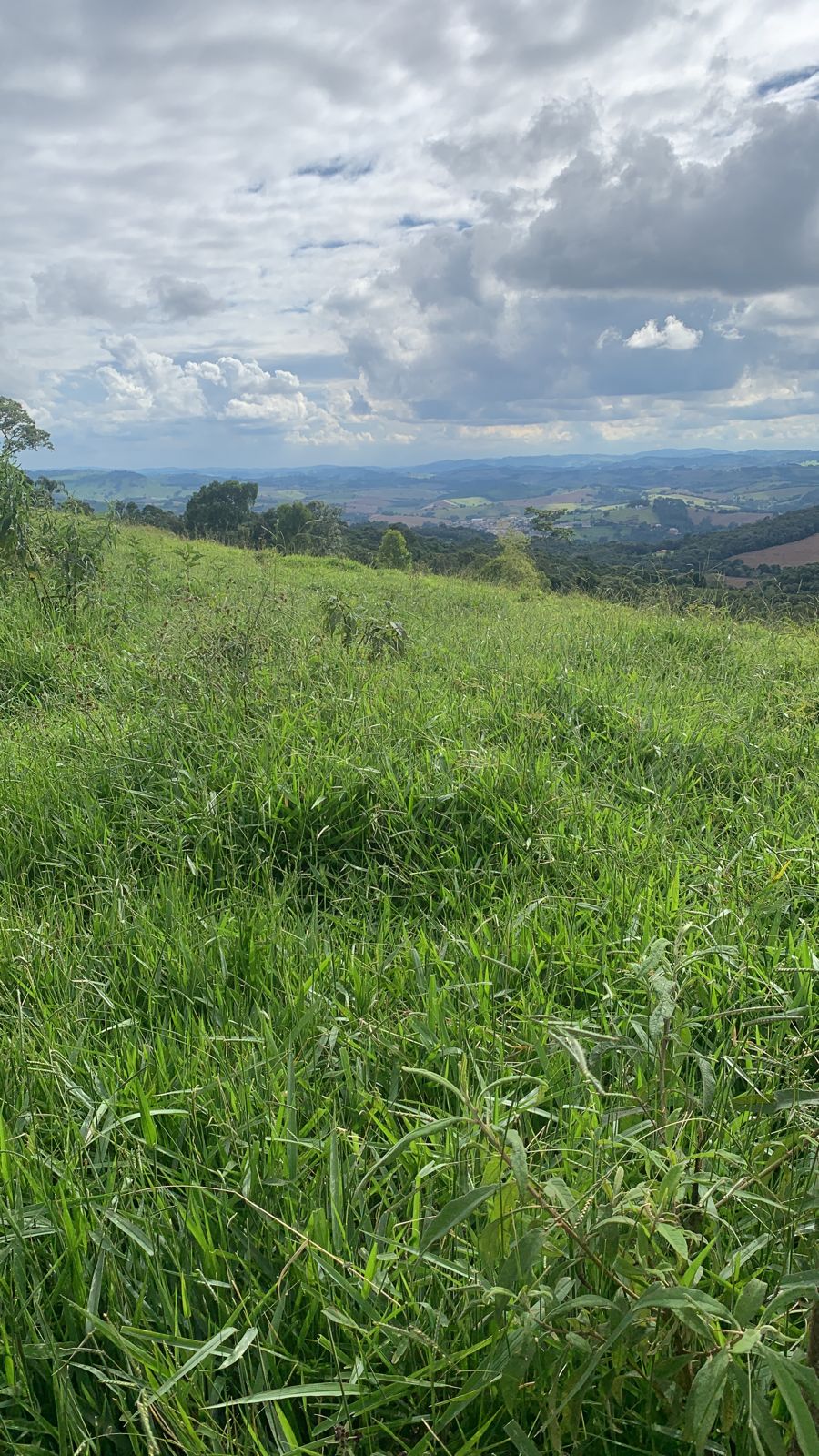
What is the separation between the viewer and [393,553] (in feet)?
104

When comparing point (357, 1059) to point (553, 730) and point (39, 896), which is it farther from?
point (553, 730)

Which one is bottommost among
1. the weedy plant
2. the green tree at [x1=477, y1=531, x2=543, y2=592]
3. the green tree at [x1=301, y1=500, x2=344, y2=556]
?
the weedy plant

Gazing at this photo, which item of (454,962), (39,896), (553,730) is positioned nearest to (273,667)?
(553,730)

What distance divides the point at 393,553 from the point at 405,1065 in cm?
3059

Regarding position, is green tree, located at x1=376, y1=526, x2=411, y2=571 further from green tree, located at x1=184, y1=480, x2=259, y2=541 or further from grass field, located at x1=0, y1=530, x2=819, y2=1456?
grass field, located at x1=0, y1=530, x2=819, y2=1456

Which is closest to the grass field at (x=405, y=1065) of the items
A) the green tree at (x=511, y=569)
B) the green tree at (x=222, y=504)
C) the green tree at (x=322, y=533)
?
the green tree at (x=511, y=569)

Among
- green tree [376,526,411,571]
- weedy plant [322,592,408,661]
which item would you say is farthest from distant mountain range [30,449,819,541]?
weedy plant [322,592,408,661]

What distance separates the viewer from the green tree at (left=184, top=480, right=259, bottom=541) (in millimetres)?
45156

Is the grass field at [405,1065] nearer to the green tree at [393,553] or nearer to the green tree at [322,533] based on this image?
the green tree at [322,533]

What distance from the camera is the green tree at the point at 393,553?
26145mm

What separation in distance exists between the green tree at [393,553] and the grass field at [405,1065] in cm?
2038

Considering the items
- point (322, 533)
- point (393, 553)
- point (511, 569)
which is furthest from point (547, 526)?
point (511, 569)

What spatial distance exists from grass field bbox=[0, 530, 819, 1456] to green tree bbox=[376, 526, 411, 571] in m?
20.4

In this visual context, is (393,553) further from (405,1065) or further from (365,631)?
(405,1065)
